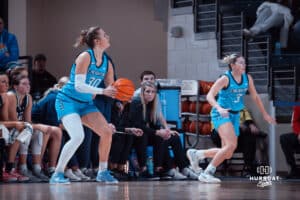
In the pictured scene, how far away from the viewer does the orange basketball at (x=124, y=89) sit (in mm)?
8547

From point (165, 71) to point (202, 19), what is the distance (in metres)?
2.16

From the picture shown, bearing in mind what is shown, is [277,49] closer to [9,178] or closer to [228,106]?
[228,106]

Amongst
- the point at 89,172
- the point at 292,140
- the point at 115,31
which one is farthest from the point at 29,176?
the point at 115,31

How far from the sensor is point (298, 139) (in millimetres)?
9250

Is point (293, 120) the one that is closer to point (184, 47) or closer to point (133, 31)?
point (184, 47)

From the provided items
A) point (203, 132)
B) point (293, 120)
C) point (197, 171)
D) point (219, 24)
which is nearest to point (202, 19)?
point (219, 24)

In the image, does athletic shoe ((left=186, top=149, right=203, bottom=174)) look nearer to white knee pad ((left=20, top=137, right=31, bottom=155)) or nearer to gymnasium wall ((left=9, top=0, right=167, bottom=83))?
white knee pad ((left=20, top=137, right=31, bottom=155))

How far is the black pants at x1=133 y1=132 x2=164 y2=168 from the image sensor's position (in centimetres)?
875

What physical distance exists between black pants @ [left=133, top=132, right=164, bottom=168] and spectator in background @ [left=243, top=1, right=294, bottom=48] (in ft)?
7.48

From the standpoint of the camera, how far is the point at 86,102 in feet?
23.8

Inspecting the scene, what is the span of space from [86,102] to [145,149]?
1713mm

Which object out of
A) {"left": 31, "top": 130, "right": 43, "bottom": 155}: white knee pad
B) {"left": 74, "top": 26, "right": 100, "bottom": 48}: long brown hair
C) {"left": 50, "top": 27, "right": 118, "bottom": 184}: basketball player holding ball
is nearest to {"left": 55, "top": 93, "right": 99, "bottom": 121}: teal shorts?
{"left": 50, "top": 27, "right": 118, "bottom": 184}: basketball player holding ball

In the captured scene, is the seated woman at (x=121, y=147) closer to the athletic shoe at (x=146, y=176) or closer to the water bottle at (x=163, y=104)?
the athletic shoe at (x=146, y=176)

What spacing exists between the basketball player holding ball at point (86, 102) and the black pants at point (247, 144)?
2529 millimetres
